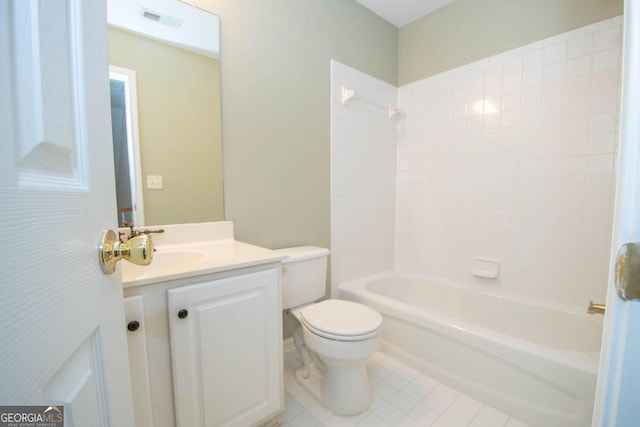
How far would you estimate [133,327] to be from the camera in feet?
2.65

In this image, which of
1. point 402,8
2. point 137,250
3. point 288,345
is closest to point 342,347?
point 288,345

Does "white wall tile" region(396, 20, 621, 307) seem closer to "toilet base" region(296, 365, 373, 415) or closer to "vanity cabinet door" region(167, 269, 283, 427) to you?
"toilet base" region(296, 365, 373, 415)

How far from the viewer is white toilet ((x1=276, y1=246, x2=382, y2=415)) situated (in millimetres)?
1239

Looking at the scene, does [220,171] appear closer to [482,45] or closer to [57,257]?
[57,257]

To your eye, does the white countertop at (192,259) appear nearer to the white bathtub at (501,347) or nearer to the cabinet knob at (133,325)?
the cabinet knob at (133,325)

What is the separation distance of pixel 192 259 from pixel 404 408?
1.28 meters

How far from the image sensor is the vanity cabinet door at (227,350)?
90 centimetres

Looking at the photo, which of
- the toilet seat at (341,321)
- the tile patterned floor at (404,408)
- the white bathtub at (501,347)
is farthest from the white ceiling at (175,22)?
the tile patterned floor at (404,408)

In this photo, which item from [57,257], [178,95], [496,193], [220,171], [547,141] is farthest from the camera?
[496,193]

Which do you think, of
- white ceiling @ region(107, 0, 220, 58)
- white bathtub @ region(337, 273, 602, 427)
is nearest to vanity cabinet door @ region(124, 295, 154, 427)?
white ceiling @ region(107, 0, 220, 58)

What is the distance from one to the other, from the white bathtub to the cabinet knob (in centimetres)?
137

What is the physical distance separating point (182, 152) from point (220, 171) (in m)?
0.20

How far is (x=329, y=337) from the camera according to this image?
1.24 metres

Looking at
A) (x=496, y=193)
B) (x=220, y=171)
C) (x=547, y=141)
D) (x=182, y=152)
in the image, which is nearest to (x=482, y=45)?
(x=547, y=141)
